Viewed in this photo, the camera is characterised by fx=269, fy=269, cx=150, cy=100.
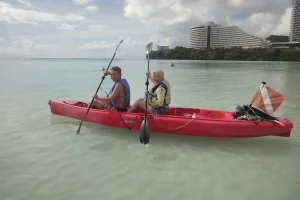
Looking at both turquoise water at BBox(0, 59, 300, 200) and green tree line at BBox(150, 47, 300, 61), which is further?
green tree line at BBox(150, 47, 300, 61)

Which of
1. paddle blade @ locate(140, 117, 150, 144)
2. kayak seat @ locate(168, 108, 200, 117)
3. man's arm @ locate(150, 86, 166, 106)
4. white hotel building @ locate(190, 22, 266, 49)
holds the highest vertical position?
white hotel building @ locate(190, 22, 266, 49)

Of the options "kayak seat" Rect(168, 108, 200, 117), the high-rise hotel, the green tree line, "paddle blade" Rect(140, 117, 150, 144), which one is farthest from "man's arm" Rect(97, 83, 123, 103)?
the high-rise hotel

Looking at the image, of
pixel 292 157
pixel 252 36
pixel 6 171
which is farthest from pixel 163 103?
pixel 252 36

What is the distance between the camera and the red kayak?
20.1 ft

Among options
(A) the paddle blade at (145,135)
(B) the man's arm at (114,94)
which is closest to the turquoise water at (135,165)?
(A) the paddle blade at (145,135)

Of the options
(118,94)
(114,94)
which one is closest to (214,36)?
(118,94)

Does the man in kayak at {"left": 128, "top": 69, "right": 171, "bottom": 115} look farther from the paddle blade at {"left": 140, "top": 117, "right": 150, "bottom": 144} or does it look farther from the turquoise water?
the paddle blade at {"left": 140, "top": 117, "right": 150, "bottom": 144}

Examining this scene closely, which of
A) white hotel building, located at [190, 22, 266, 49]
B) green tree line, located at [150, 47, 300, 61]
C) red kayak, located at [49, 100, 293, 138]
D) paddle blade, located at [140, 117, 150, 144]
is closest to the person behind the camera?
paddle blade, located at [140, 117, 150, 144]

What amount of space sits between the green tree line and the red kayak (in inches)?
3569

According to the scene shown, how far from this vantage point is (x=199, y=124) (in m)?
6.32

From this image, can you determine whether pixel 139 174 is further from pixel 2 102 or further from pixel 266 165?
pixel 2 102

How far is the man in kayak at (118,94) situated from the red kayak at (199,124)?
285 mm

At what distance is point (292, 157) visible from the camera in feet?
18.9

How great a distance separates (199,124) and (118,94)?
7.23ft
